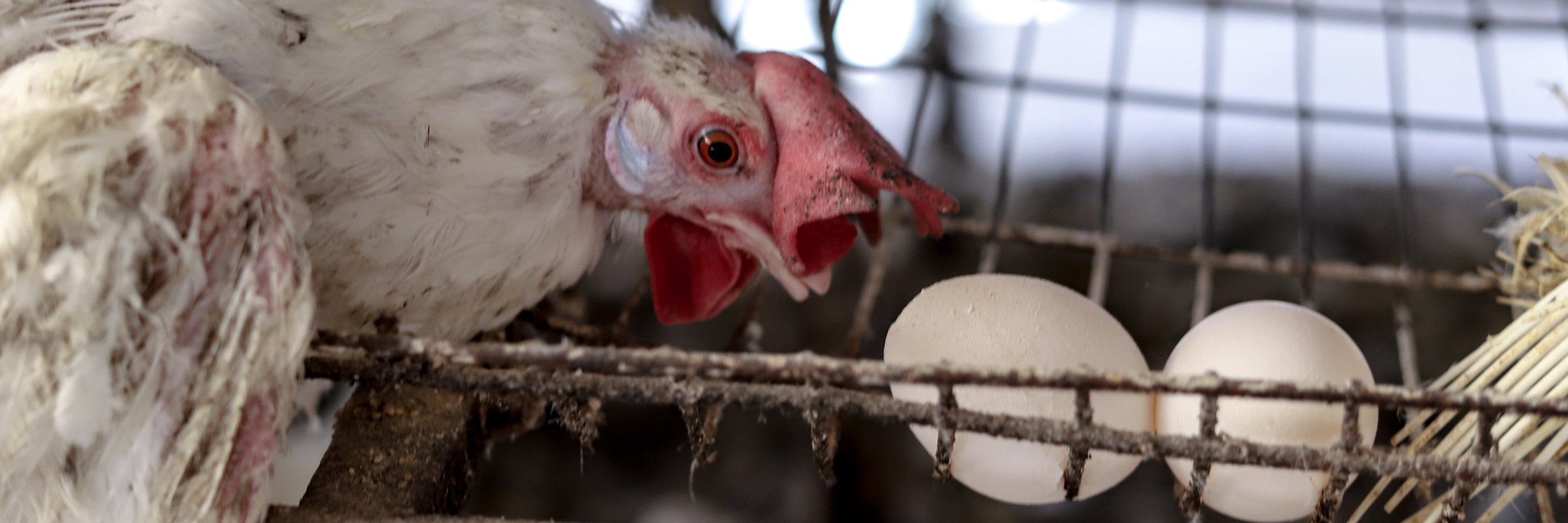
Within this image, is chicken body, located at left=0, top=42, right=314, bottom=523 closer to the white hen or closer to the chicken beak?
the white hen

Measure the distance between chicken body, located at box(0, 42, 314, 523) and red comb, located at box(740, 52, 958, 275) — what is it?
1.07 ft

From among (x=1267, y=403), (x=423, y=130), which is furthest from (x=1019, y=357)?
(x=423, y=130)

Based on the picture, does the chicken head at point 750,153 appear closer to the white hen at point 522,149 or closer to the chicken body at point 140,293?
the white hen at point 522,149

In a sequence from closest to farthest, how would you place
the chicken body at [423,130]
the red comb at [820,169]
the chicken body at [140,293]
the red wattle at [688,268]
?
the chicken body at [140,293], the chicken body at [423,130], the red comb at [820,169], the red wattle at [688,268]

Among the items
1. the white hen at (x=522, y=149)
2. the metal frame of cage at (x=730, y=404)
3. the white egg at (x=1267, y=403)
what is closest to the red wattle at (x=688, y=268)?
the white hen at (x=522, y=149)

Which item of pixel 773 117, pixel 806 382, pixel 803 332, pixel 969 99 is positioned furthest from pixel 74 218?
pixel 969 99

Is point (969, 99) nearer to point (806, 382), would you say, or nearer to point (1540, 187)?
point (1540, 187)

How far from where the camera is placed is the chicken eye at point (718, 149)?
693 mm

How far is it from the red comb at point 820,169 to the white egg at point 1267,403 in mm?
192

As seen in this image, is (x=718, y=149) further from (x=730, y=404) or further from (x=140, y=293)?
(x=140, y=293)

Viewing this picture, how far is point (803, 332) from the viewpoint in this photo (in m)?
1.35

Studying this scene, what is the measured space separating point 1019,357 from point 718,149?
259 mm

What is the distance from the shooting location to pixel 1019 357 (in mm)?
571

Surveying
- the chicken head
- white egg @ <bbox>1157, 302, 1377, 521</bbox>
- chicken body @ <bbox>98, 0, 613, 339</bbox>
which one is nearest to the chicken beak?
the chicken head
